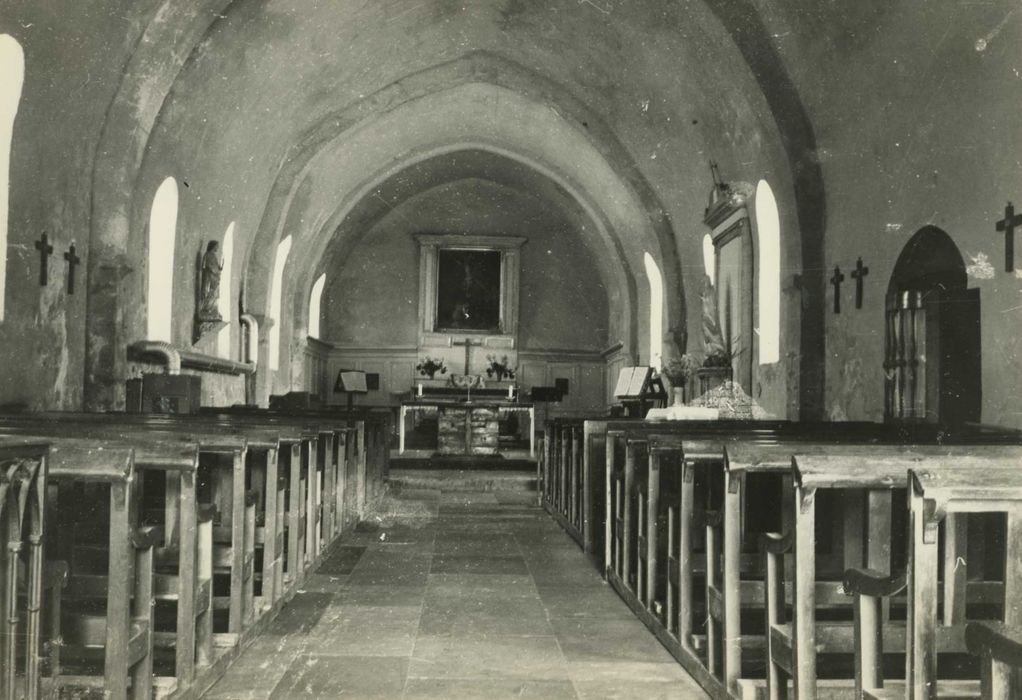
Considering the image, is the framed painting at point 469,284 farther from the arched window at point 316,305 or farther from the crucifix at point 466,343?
the arched window at point 316,305

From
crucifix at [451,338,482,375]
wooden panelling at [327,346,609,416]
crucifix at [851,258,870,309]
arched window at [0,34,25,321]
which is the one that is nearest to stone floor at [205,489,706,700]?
arched window at [0,34,25,321]

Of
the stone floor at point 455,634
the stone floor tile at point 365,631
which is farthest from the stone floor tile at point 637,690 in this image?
the stone floor tile at point 365,631

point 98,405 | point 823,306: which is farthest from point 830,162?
point 98,405

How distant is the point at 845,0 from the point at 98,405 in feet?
23.7

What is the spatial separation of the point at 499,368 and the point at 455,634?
14.8 m

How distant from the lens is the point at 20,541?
226cm

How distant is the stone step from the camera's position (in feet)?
34.3

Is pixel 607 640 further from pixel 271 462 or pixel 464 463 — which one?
pixel 464 463

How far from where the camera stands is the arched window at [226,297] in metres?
12.5

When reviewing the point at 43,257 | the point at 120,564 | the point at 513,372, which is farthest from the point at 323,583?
the point at 513,372

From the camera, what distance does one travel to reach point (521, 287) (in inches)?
787

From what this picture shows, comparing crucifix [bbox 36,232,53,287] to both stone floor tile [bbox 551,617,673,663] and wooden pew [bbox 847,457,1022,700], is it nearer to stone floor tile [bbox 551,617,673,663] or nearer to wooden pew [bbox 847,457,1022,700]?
stone floor tile [bbox 551,617,673,663]

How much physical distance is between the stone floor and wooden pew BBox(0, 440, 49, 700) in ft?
3.51

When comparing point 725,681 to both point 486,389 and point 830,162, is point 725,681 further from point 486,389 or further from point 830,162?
point 486,389
